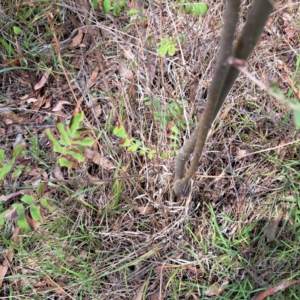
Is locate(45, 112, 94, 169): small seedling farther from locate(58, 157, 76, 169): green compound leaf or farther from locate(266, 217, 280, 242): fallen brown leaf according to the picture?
locate(266, 217, 280, 242): fallen brown leaf

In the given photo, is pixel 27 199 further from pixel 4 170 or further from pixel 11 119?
pixel 11 119

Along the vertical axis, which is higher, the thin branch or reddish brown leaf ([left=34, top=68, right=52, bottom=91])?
the thin branch

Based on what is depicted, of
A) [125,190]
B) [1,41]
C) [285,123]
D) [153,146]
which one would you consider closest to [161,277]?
[125,190]

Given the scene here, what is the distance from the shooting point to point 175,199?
68.6 inches

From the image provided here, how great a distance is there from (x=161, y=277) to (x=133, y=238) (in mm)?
236

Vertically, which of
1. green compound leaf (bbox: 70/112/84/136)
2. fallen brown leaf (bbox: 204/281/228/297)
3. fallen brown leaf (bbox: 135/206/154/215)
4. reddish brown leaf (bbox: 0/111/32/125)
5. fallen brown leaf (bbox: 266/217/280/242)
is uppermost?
green compound leaf (bbox: 70/112/84/136)

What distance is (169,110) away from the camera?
5.73 ft

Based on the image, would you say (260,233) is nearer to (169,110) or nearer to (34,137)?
(169,110)

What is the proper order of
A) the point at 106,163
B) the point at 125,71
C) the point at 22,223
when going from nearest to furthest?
the point at 22,223
the point at 106,163
the point at 125,71

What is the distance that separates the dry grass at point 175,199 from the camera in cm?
163

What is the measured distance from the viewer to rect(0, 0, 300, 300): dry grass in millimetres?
1635

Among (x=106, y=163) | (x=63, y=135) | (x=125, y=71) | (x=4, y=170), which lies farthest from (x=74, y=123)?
(x=125, y=71)

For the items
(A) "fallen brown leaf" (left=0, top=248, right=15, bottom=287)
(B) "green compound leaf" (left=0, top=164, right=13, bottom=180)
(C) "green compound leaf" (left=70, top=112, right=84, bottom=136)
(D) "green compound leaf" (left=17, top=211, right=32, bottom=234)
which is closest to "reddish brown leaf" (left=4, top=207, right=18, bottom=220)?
(D) "green compound leaf" (left=17, top=211, right=32, bottom=234)

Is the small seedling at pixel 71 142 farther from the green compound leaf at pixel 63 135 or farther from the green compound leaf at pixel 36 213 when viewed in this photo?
the green compound leaf at pixel 36 213
